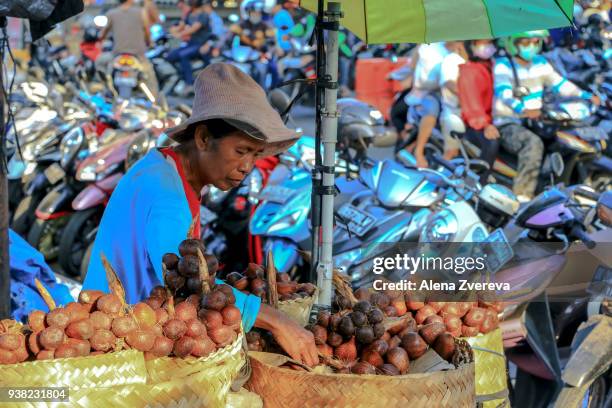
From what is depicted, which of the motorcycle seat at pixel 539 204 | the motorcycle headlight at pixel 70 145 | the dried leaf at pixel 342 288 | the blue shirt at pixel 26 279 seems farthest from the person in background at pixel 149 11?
the dried leaf at pixel 342 288

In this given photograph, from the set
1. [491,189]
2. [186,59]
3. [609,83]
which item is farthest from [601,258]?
[186,59]

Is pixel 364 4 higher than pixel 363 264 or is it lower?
higher

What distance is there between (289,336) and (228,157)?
56 centimetres

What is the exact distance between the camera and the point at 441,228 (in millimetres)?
5105

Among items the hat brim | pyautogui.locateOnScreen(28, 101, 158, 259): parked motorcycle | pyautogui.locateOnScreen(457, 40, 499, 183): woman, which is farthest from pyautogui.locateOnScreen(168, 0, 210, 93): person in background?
the hat brim

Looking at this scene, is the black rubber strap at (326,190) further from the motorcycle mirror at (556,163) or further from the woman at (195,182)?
the motorcycle mirror at (556,163)

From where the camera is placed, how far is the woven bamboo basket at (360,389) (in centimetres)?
228

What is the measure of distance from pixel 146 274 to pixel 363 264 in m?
2.65

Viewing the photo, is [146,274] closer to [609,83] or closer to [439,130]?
[439,130]

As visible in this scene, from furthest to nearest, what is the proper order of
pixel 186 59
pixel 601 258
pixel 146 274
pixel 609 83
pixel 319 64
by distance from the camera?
pixel 186 59 → pixel 609 83 → pixel 601 258 → pixel 319 64 → pixel 146 274

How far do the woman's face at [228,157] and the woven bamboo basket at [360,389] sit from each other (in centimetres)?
58

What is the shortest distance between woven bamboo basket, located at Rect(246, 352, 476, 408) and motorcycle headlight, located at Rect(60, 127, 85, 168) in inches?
191

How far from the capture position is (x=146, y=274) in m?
2.61

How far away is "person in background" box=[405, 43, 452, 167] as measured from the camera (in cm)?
959
